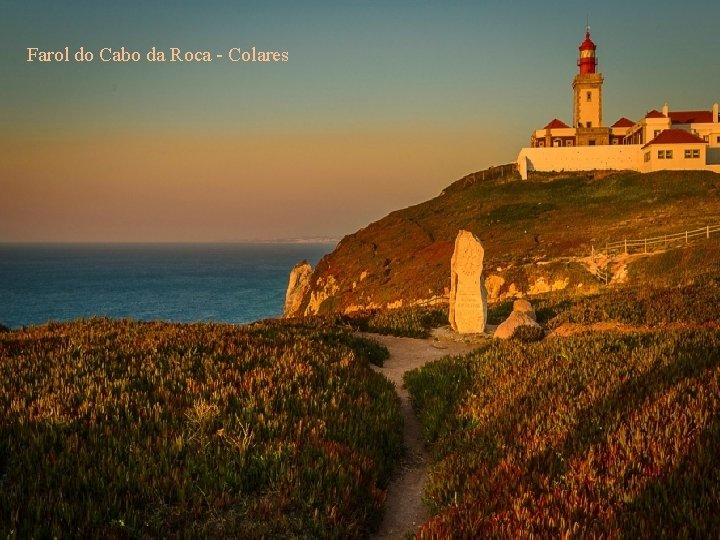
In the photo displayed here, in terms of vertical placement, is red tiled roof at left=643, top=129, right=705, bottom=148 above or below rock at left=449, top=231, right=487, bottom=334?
above

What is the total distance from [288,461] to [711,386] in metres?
6.41

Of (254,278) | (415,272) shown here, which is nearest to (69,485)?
(415,272)

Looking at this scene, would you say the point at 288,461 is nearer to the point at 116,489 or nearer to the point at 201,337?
the point at 116,489

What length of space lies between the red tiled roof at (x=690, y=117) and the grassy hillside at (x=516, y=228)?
2071cm

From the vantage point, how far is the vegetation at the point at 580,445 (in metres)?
5.02

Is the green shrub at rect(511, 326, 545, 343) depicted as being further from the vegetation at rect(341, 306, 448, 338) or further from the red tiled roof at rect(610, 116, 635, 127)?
the red tiled roof at rect(610, 116, 635, 127)

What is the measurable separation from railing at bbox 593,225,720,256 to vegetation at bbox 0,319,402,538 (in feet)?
136

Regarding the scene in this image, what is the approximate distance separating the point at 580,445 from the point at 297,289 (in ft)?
244

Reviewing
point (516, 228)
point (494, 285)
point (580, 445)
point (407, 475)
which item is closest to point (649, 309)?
point (580, 445)

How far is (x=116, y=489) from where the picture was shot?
5.69 meters

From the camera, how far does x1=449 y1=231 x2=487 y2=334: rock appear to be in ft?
63.0

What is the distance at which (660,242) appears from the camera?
46.0 meters

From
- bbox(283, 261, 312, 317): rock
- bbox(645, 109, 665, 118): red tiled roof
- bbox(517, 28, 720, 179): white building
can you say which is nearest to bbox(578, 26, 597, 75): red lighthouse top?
bbox(517, 28, 720, 179): white building

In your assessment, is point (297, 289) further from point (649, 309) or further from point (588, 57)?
point (588, 57)
